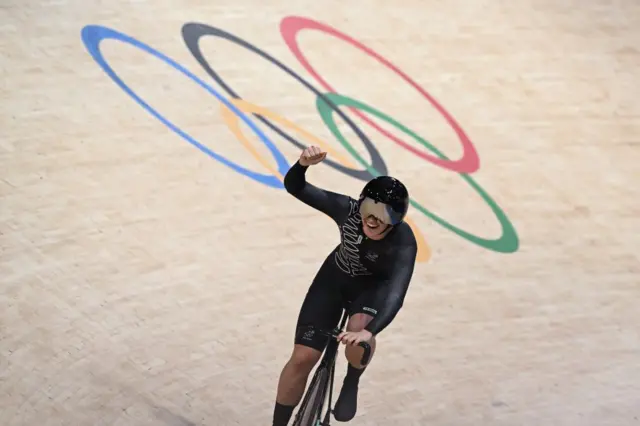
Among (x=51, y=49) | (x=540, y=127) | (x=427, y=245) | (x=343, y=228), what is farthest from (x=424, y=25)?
(x=343, y=228)

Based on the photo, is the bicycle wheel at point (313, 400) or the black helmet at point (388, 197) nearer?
the black helmet at point (388, 197)

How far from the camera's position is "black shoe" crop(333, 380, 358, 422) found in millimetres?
3488

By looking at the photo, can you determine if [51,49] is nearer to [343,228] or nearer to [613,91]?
[343,228]

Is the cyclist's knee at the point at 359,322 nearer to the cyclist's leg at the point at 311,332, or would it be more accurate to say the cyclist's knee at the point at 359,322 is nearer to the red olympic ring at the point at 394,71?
the cyclist's leg at the point at 311,332

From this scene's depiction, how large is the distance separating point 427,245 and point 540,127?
1.71 meters

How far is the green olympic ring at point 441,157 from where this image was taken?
5434mm

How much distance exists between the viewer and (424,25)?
6.62m

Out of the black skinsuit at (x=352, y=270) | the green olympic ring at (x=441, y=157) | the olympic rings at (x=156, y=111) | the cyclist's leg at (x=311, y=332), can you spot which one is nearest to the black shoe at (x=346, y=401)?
the cyclist's leg at (x=311, y=332)

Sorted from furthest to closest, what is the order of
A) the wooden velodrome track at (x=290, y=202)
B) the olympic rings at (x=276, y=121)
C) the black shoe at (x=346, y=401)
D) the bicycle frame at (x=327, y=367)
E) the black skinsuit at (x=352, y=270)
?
the olympic rings at (x=276, y=121) → the wooden velodrome track at (x=290, y=202) → the black shoe at (x=346, y=401) → the bicycle frame at (x=327, y=367) → the black skinsuit at (x=352, y=270)

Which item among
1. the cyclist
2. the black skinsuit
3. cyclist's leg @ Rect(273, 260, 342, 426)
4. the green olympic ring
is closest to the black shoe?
the cyclist

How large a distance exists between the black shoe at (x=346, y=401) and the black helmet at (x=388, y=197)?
0.86m

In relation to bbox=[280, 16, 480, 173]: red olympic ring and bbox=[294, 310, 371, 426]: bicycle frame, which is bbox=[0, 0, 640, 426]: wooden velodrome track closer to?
bbox=[280, 16, 480, 173]: red olympic ring

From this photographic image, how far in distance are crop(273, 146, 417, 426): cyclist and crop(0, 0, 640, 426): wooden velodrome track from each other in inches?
38.8

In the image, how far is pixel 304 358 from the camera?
10.6ft
